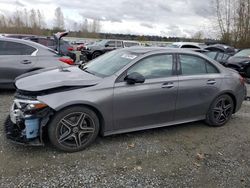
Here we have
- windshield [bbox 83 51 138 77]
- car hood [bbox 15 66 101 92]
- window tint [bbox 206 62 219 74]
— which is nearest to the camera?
car hood [bbox 15 66 101 92]

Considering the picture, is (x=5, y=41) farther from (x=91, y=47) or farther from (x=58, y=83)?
(x=91, y=47)

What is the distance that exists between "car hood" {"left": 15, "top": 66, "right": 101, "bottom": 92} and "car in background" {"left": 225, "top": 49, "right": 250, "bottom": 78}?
27.6 ft

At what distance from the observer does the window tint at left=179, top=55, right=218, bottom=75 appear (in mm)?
4234

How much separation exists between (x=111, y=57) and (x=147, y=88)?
99 cm

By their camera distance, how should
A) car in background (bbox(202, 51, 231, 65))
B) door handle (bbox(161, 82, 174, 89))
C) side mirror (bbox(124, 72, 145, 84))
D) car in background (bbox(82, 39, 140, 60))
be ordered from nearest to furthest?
side mirror (bbox(124, 72, 145, 84)) < door handle (bbox(161, 82, 174, 89)) < car in background (bbox(202, 51, 231, 65)) < car in background (bbox(82, 39, 140, 60))

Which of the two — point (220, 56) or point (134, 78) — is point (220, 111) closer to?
point (134, 78)

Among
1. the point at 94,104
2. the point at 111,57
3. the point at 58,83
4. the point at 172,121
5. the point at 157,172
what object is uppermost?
the point at 111,57

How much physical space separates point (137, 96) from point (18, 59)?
3.85m

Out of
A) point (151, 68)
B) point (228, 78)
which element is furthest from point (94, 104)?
point (228, 78)

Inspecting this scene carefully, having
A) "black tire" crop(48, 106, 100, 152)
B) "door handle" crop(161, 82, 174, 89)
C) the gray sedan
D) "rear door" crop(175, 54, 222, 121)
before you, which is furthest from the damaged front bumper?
"rear door" crop(175, 54, 222, 121)

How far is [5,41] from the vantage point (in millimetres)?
6055

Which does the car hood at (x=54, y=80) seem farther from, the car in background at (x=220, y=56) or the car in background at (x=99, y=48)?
the car in background at (x=99, y=48)

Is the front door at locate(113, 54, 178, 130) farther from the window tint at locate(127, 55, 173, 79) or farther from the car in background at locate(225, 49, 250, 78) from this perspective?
the car in background at locate(225, 49, 250, 78)

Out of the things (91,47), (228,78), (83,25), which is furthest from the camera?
(83,25)
